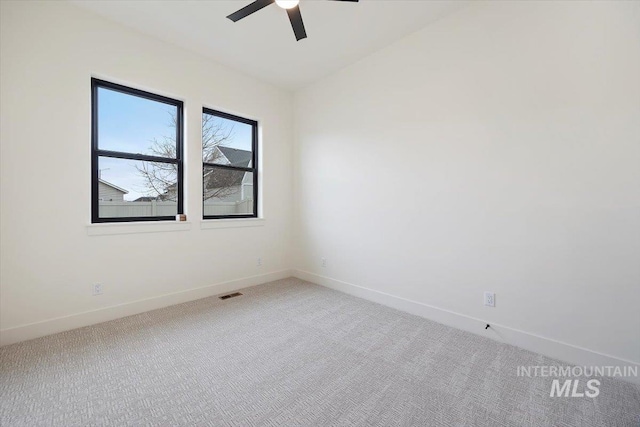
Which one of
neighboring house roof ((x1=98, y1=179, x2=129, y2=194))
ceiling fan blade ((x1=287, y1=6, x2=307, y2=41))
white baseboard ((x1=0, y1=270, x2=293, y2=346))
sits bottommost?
white baseboard ((x1=0, y1=270, x2=293, y2=346))

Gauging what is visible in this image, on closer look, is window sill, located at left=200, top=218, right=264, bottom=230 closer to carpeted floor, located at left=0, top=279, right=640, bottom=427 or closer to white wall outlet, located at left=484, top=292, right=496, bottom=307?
carpeted floor, located at left=0, top=279, right=640, bottom=427

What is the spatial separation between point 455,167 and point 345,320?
1.89 meters

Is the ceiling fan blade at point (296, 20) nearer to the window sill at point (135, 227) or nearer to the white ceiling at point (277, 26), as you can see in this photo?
the white ceiling at point (277, 26)

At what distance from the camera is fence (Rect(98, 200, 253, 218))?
9.32 feet

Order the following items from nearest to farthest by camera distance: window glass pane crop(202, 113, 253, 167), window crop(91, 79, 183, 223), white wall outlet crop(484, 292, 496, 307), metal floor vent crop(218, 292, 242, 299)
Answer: white wall outlet crop(484, 292, 496, 307), window crop(91, 79, 183, 223), metal floor vent crop(218, 292, 242, 299), window glass pane crop(202, 113, 253, 167)

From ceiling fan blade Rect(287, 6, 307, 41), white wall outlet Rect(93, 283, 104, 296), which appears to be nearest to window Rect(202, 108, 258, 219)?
white wall outlet Rect(93, 283, 104, 296)

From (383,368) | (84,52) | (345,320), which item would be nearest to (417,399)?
(383,368)

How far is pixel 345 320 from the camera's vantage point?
9.17 feet

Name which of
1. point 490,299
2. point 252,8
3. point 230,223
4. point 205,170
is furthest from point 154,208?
point 490,299

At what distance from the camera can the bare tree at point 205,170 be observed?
10.3 feet

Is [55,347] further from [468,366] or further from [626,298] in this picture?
[626,298]

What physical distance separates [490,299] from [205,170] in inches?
138

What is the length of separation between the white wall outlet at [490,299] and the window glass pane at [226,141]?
11.1 feet

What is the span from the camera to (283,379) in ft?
6.07
